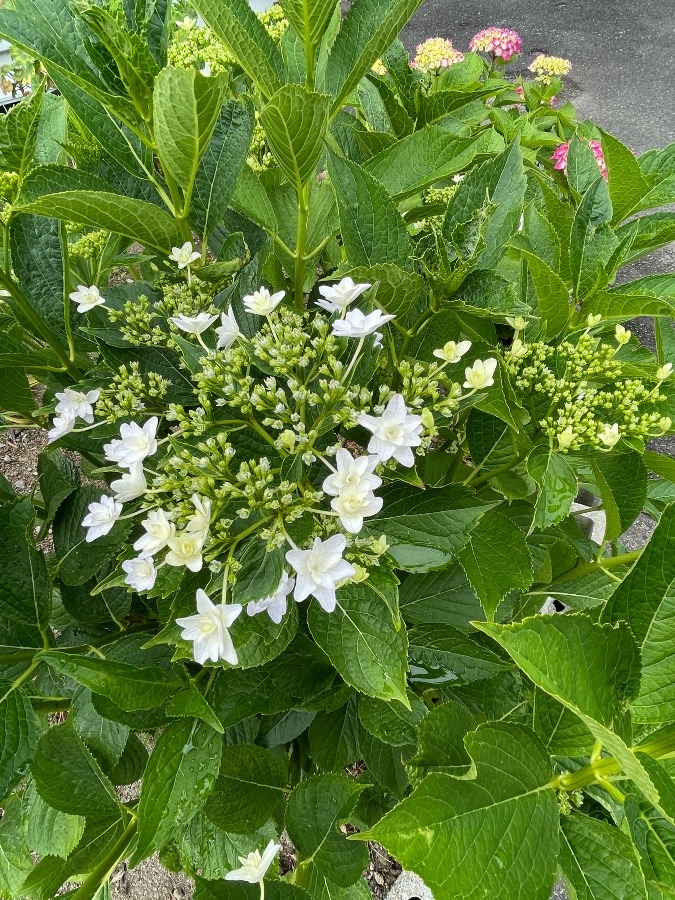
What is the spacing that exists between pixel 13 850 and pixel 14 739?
70 centimetres

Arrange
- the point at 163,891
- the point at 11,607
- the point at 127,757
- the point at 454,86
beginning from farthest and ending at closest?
the point at 454,86
the point at 163,891
the point at 127,757
the point at 11,607

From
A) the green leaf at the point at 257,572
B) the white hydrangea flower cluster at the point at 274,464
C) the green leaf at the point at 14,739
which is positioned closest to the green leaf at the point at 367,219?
the white hydrangea flower cluster at the point at 274,464

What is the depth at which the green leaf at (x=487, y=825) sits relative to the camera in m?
0.57

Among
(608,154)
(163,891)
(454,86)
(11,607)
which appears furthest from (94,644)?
(454,86)

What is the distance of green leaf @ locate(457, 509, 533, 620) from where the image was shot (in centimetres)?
92

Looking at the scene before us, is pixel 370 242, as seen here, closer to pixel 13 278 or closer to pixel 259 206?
pixel 259 206

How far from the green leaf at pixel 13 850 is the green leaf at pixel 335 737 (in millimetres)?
697

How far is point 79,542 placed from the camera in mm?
1120

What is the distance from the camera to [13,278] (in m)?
0.97

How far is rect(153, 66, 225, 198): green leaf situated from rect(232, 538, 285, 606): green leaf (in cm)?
50

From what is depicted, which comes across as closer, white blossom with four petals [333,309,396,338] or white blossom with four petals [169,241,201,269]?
white blossom with four petals [333,309,396,338]

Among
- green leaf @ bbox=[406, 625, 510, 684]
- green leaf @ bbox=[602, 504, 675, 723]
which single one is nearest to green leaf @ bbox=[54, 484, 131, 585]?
green leaf @ bbox=[406, 625, 510, 684]

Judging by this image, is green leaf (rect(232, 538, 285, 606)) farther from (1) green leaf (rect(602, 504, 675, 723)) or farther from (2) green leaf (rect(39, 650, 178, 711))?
(1) green leaf (rect(602, 504, 675, 723))

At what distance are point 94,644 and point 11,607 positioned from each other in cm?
25
